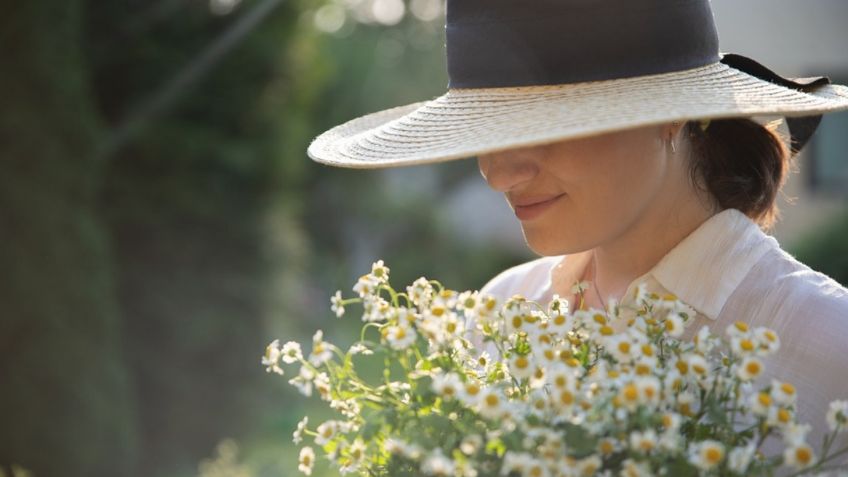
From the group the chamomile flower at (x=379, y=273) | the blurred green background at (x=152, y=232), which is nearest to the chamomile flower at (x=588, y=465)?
the chamomile flower at (x=379, y=273)

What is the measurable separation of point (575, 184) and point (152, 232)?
5275 mm

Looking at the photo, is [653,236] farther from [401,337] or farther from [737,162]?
[401,337]

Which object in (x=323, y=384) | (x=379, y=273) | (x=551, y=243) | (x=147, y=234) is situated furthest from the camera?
(x=147, y=234)

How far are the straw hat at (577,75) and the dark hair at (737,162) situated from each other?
5.2 inches

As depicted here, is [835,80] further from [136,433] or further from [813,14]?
[136,433]

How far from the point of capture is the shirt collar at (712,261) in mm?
1822

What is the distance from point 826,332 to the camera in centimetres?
171

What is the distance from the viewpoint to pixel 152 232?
6.69 meters

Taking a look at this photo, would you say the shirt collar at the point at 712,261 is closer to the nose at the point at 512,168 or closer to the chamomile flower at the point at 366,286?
the nose at the point at 512,168

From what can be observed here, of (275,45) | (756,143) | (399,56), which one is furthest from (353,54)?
(756,143)

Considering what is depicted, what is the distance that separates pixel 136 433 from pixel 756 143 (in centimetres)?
532

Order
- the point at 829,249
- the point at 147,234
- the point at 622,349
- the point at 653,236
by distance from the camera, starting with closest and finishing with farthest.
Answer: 1. the point at 622,349
2. the point at 653,236
3. the point at 147,234
4. the point at 829,249

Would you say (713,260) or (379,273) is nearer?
(379,273)

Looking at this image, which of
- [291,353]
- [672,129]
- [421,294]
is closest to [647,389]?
[421,294]
